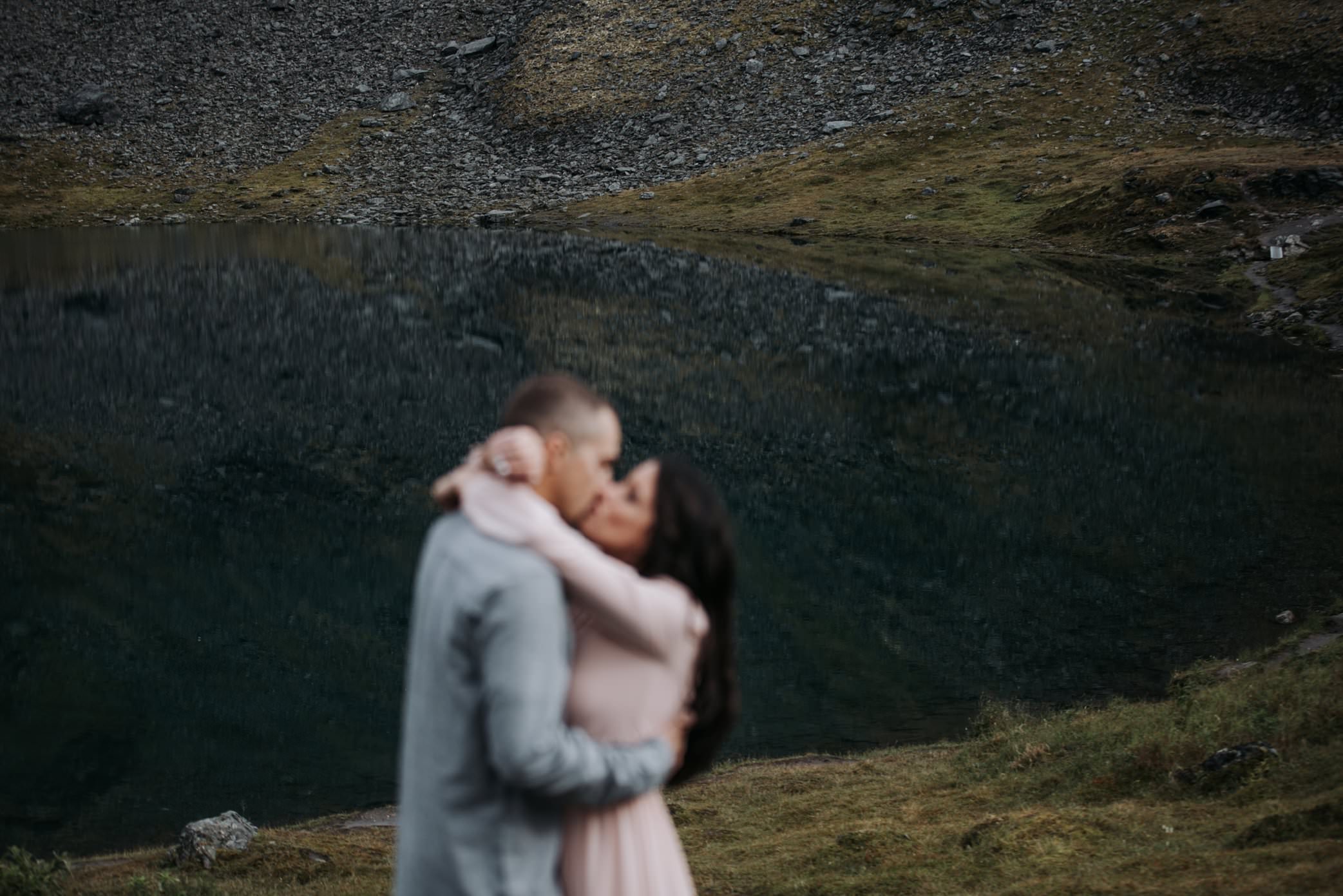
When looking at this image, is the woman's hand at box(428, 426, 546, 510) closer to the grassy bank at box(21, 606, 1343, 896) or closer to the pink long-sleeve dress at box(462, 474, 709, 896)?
the pink long-sleeve dress at box(462, 474, 709, 896)

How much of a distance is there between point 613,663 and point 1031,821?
10121 mm

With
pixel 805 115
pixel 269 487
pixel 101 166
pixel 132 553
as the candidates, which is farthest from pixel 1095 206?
pixel 101 166

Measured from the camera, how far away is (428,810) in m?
5.26

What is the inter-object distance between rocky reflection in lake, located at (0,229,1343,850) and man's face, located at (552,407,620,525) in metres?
→ 20.3

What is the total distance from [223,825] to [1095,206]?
9949 cm

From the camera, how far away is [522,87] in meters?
162

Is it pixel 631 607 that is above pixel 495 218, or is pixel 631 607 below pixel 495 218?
below

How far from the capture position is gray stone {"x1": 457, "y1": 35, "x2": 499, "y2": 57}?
17850 centimetres

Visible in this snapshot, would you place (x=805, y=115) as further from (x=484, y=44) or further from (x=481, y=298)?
(x=481, y=298)

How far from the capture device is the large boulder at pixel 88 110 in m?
169

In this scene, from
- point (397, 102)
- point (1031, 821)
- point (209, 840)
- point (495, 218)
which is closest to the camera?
point (1031, 821)

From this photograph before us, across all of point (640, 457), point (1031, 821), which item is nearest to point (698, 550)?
point (1031, 821)

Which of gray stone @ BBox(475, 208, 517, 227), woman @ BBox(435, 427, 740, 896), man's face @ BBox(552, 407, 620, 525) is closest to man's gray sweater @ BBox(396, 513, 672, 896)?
woman @ BBox(435, 427, 740, 896)

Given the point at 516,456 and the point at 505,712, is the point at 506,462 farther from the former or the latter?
the point at 505,712
